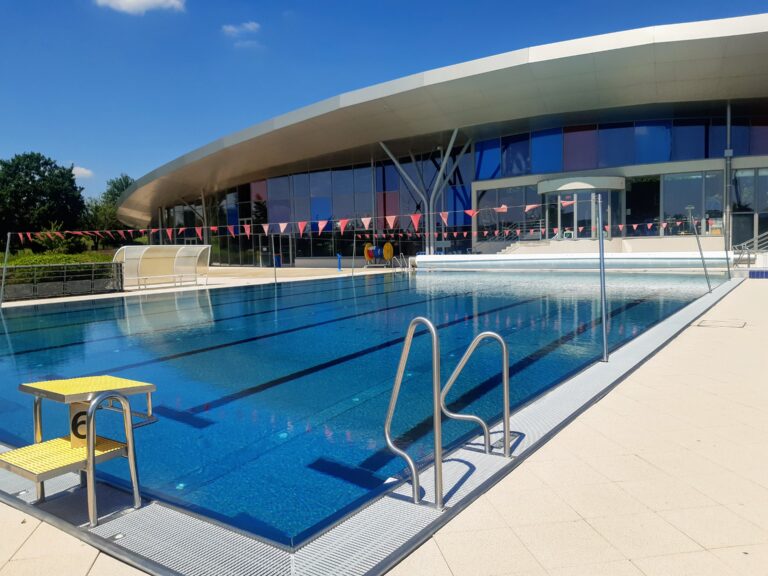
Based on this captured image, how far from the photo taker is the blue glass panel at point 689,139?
23391 millimetres

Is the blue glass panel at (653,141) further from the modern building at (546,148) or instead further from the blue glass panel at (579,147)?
the blue glass panel at (579,147)

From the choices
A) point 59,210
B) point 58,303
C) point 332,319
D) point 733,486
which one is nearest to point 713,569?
point 733,486

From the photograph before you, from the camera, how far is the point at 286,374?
5965 mm

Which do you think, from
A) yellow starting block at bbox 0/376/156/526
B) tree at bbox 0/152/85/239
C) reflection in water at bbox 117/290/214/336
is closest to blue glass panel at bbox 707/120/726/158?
reflection in water at bbox 117/290/214/336

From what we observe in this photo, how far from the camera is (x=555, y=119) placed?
24016 mm

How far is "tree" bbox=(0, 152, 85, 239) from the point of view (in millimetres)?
55094

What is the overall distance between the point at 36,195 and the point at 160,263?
167 feet

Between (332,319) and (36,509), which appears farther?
(332,319)

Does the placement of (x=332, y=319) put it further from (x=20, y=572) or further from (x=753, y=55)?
(x=753, y=55)

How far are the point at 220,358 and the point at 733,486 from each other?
5.65m

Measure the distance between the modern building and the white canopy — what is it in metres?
9.34

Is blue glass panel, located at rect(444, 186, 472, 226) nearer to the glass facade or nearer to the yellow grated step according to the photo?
the glass facade

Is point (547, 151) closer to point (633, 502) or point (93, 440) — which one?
point (633, 502)

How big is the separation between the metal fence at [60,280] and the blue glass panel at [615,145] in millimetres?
20536
